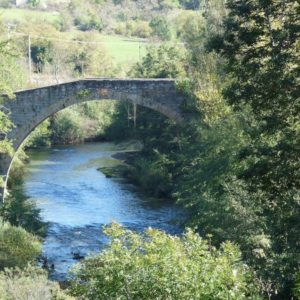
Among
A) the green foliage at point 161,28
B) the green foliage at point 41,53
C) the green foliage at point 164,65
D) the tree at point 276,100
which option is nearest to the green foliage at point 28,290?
the tree at point 276,100

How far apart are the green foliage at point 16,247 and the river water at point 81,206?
87cm

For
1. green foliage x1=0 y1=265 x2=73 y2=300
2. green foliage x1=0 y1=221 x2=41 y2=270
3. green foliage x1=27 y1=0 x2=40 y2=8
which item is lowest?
green foliage x1=0 y1=221 x2=41 y2=270

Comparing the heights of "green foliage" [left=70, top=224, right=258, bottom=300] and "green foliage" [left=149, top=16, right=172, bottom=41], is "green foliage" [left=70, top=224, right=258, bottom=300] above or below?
below

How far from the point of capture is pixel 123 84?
28.2 meters

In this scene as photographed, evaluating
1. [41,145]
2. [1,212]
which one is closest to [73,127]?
[41,145]

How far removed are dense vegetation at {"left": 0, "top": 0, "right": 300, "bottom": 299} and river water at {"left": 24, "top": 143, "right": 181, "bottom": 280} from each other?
1085mm

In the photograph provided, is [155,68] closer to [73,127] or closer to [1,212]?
[73,127]

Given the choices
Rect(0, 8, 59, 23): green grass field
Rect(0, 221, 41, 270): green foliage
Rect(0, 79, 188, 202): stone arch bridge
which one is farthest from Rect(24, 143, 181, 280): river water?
Rect(0, 8, 59, 23): green grass field

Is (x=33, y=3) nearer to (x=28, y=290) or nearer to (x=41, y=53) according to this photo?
(x=41, y=53)

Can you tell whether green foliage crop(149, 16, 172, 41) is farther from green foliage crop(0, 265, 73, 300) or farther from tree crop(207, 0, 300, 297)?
tree crop(207, 0, 300, 297)

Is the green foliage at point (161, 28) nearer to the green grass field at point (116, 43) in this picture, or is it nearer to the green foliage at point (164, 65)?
the green grass field at point (116, 43)

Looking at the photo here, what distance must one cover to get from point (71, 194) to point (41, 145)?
16786 millimetres

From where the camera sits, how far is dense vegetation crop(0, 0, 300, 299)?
351 inches

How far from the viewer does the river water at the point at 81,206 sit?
22859mm
